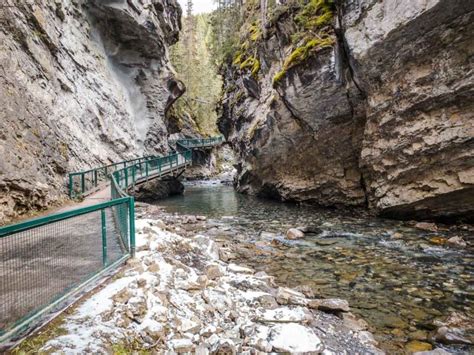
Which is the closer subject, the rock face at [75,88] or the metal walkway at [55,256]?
the metal walkway at [55,256]

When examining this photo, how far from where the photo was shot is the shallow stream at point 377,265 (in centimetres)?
555

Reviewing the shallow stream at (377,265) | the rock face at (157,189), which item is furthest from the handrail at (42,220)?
the rock face at (157,189)

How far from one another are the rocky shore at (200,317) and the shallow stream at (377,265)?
29.8 inches

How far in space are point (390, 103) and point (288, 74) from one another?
6524 millimetres

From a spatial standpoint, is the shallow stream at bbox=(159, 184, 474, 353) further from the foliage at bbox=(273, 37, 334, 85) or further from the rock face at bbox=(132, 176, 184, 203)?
the rock face at bbox=(132, 176, 184, 203)

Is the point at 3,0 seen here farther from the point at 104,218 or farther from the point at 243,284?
the point at 243,284

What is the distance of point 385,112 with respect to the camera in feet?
41.4

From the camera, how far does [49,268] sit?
387 centimetres

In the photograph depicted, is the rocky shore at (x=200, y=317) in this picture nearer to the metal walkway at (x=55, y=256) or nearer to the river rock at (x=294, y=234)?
the metal walkway at (x=55, y=256)

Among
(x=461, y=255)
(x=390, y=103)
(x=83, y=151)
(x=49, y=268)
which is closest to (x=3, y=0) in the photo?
(x=83, y=151)

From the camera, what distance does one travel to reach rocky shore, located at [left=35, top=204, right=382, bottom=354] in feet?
11.8

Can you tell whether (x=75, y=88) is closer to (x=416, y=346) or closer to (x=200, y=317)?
(x=200, y=317)

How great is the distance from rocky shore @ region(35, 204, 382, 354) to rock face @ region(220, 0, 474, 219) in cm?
837

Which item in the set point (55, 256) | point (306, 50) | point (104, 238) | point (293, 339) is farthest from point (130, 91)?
point (293, 339)
